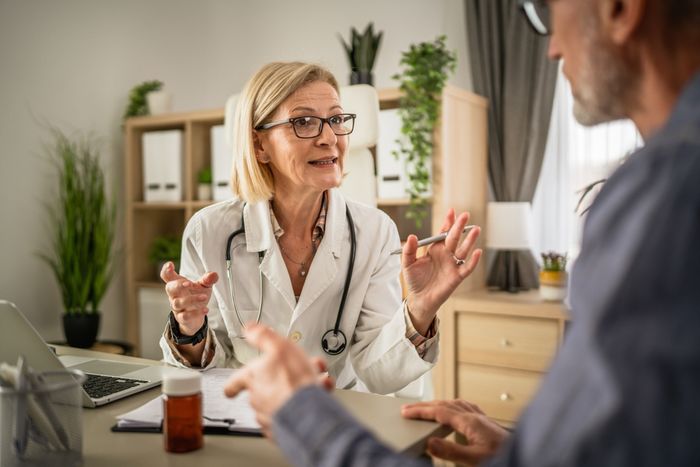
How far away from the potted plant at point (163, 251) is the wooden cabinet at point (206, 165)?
57mm

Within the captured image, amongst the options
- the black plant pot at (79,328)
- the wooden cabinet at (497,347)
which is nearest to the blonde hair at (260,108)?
the wooden cabinet at (497,347)

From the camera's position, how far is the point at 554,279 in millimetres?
2949

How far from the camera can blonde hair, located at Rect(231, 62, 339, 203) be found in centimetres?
183

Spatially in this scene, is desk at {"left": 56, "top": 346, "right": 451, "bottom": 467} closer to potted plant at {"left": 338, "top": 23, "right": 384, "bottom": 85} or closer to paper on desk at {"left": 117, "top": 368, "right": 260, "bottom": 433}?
paper on desk at {"left": 117, "top": 368, "right": 260, "bottom": 433}

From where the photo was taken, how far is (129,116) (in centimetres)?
421

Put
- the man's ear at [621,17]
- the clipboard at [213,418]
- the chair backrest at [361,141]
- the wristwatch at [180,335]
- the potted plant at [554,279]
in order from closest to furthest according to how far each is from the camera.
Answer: the man's ear at [621,17], the clipboard at [213,418], the wristwatch at [180,335], the chair backrest at [361,141], the potted plant at [554,279]

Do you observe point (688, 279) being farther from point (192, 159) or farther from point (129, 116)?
point (129, 116)

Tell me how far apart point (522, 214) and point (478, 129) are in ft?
1.83

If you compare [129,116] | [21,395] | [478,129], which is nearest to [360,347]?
[21,395]

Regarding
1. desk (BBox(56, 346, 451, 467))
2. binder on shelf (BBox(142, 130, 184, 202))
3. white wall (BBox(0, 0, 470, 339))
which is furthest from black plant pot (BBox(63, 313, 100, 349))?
desk (BBox(56, 346, 451, 467))

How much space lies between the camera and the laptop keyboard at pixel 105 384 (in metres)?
1.22

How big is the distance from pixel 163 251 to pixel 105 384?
302 centimetres

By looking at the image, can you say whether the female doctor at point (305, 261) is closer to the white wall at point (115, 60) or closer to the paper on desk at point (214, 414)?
the paper on desk at point (214, 414)

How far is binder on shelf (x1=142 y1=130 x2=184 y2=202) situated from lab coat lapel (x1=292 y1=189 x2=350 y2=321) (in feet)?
7.79
